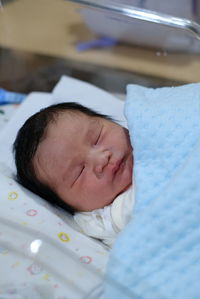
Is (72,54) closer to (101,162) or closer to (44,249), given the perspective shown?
(101,162)

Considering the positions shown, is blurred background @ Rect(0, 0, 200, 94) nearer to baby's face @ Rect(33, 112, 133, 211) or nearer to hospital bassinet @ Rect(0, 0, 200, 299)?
hospital bassinet @ Rect(0, 0, 200, 299)

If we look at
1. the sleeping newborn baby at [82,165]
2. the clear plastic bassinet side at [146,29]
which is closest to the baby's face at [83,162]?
the sleeping newborn baby at [82,165]

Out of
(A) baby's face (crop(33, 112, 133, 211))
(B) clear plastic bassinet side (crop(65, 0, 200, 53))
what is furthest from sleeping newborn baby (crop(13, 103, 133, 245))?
(B) clear plastic bassinet side (crop(65, 0, 200, 53))

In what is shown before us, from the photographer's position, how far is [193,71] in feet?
4.25

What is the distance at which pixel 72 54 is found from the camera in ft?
4.72

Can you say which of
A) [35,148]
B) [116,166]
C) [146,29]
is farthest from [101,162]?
A: [146,29]

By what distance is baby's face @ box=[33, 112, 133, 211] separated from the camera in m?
0.85

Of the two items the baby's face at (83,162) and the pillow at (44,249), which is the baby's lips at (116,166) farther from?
the pillow at (44,249)

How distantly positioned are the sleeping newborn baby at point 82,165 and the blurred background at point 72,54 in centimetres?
47

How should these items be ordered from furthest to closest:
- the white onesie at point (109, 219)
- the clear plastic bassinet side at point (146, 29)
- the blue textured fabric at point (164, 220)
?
the clear plastic bassinet side at point (146, 29) < the white onesie at point (109, 219) < the blue textured fabric at point (164, 220)

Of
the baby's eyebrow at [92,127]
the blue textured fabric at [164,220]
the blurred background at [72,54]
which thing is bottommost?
the blurred background at [72,54]

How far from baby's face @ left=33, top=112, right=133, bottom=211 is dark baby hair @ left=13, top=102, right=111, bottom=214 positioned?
1cm

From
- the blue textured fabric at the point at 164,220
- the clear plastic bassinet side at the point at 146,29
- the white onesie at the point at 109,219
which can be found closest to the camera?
the blue textured fabric at the point at 164,220

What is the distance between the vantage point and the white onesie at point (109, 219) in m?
0.81
